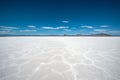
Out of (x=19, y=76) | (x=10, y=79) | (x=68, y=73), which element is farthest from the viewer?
(x=68, y=73)

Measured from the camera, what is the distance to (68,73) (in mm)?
2088

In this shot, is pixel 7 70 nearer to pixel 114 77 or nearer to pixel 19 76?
pixel 19 76

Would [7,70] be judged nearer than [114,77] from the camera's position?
No

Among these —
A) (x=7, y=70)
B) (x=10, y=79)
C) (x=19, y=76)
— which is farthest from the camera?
(x=7, y=70)

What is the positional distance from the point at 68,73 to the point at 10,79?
1232 mm

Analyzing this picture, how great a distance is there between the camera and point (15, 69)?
2.28 metres

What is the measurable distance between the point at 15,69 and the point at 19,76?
1.36ft

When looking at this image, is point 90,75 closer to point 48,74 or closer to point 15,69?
point 48,74

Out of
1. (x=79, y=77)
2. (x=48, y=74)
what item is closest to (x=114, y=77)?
(x=79, y=77)

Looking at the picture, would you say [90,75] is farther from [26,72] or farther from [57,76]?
[26,72]

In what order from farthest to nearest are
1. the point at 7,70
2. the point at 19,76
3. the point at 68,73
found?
the point at 7,70 < the point at 68,73 < the point at 19,76

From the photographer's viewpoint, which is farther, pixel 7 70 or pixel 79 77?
pixel 7 70

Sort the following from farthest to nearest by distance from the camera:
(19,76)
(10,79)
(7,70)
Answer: (7,70), (19,76), (10,79)

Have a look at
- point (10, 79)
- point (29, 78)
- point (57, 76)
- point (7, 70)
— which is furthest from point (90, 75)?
point (7, 70)
